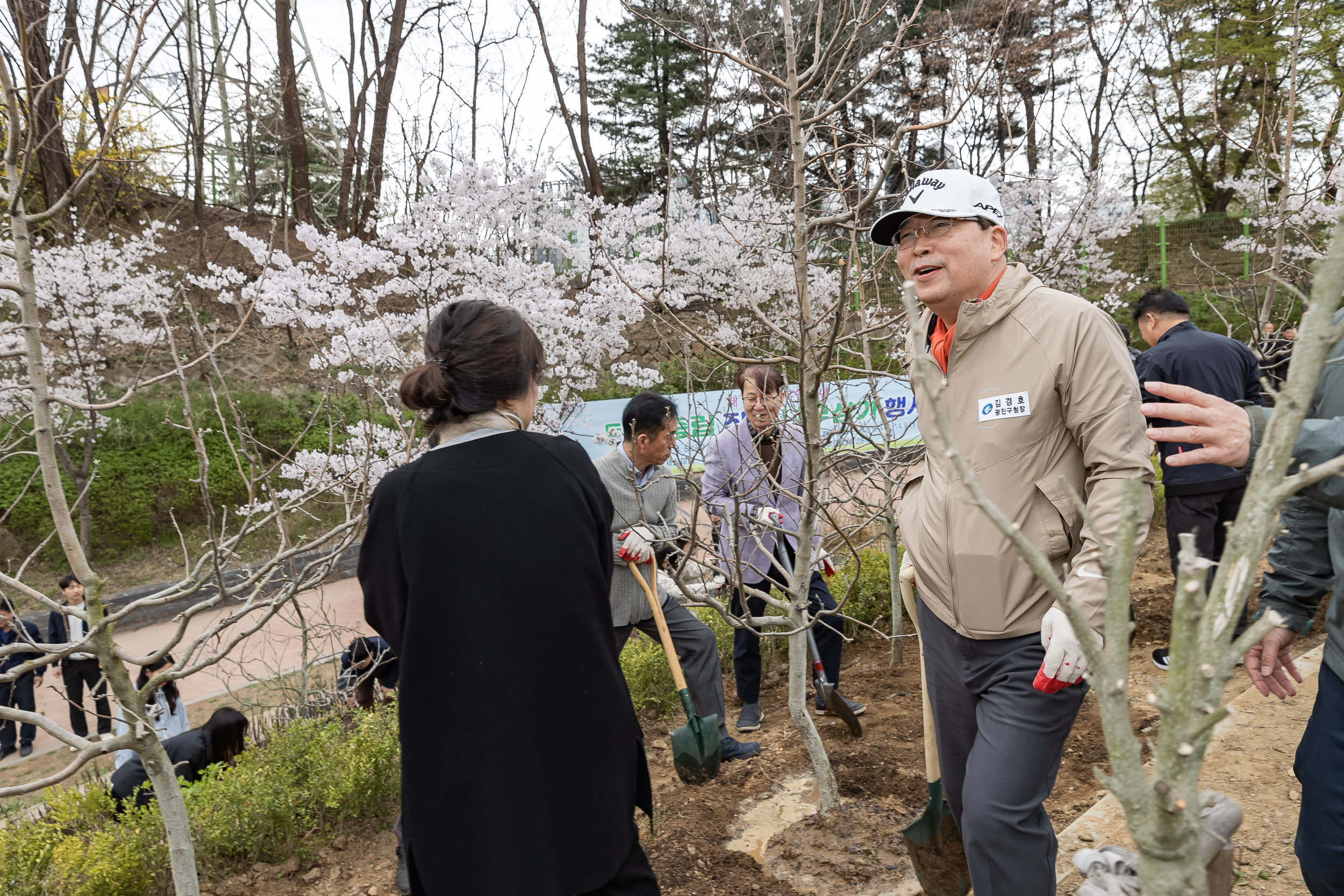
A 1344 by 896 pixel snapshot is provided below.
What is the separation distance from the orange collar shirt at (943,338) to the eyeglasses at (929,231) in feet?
Result: 0.58

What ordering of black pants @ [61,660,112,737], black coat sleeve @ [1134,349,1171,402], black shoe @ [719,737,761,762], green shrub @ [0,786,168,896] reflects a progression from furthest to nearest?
1. black pants @ [61,660,112,737]
2. black coat sleeve @ [1134,349,1171,402]
3. black shoe @ [719,737,761,762]
4. green shrub @ [0,786,168,896]

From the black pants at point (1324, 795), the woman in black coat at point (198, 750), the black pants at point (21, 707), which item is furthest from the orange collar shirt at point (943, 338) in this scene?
the black pants at point (21, 707)

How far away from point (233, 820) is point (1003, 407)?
344 centimetres

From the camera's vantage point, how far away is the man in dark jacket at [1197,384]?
4.32 meters

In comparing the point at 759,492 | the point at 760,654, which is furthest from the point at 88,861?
the point at 759,492

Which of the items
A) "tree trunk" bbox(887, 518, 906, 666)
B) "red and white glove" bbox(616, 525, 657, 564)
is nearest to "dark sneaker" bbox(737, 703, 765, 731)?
"tree trunk" bbox(887, 518, 906, 666)

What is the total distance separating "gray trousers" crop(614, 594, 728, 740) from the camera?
389 cm

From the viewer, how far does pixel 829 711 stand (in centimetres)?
386

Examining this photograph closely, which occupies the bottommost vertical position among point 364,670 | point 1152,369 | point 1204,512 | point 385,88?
point 364,670

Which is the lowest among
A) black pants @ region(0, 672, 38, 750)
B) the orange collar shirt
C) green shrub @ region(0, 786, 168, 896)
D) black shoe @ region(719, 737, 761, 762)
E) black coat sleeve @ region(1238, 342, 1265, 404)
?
black pants @ region(0, 672, 38, 750)

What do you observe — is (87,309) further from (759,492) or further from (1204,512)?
(1204,512)

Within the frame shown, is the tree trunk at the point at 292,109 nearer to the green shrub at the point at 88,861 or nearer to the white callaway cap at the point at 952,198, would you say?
the green shrub at the point at 88,861

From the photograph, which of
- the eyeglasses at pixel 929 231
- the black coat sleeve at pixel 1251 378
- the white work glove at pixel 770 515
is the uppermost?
the eyeglasses at pixel 929 231

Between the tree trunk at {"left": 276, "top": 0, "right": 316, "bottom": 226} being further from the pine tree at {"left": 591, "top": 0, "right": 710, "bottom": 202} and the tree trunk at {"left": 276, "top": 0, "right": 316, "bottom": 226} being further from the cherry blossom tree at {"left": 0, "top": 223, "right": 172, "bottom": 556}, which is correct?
the pine tree at {"left": 591, "top": 0, "right": 710, "bottom": 202}
